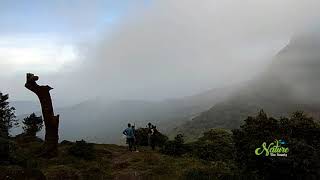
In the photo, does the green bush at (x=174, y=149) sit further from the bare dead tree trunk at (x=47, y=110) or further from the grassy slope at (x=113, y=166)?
the bare dead tree trunk at (x=47, y=110)

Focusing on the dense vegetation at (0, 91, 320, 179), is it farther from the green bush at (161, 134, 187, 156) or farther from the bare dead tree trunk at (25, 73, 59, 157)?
the bare dead tree trunk at (25, 73, 59, 157)

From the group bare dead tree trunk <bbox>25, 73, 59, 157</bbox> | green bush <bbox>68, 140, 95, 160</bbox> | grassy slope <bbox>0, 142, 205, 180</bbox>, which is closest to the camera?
grassy slope <bbox>0, 142, 205, 180</bbox>

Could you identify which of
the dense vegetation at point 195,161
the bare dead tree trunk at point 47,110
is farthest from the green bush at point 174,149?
the bare dead tree trunk at point 47,110

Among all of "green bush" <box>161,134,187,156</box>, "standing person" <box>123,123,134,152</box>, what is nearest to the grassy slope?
"standing person" <box>123,123,134,152</box>

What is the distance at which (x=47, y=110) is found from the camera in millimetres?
30578

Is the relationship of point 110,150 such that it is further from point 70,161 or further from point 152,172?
point 152,172

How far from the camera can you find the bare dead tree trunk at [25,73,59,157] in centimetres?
3038

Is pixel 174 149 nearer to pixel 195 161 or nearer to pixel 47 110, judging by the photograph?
pixel 195 161

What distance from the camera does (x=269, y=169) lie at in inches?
897

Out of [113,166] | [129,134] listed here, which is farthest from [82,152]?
[113,166]

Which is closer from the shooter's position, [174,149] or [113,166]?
[113,166]

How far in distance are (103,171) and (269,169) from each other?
10.6m

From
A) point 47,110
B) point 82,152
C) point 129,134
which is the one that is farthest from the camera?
point 129,134

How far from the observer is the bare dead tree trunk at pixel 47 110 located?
3038 centimetres
